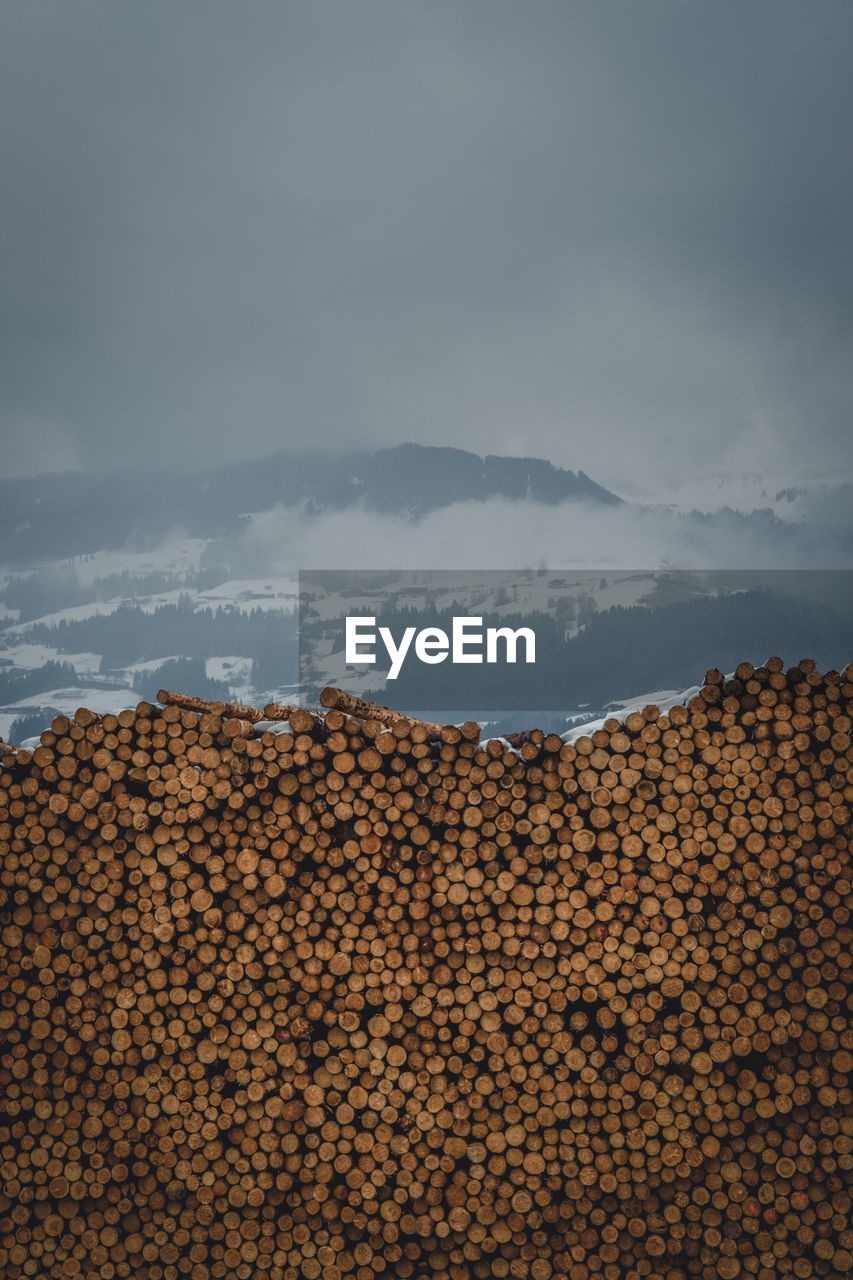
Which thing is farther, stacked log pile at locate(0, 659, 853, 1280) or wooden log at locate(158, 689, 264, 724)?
wooden log at locate(158, 689, 264, 724)

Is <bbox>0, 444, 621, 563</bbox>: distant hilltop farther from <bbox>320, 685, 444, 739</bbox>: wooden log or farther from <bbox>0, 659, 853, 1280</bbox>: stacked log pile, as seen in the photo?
<bbox>0, 659, 853, 1280</bbox>: stacked log pile

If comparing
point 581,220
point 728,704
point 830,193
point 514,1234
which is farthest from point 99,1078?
point 830,193

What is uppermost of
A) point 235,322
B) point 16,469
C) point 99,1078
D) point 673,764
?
point 235,322

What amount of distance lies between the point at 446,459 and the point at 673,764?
7643 millimetres

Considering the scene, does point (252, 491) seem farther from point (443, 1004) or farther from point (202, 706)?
point (443, 1004)

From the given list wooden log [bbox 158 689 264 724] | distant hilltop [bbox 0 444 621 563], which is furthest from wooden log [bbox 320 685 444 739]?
distant hilltop [bbox 0 444 621 563]

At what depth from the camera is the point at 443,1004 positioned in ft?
11.9

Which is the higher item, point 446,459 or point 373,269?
point 373,269

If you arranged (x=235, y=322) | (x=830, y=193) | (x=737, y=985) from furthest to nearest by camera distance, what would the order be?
(x=235, y=322)
(x=830, y=193)
(x=737, y=985)

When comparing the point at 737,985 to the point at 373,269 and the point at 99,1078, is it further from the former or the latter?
the point at 373,269

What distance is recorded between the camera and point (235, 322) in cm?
1044

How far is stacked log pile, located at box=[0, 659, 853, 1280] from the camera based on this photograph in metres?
3.58
